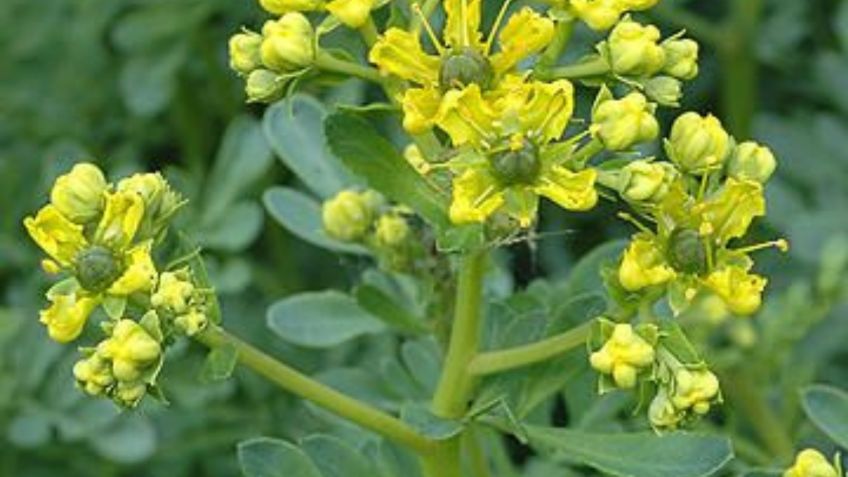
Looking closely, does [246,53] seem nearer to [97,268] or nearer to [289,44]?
[289,44]

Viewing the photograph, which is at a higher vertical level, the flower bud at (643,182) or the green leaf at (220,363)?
the flower bud at (643,182)

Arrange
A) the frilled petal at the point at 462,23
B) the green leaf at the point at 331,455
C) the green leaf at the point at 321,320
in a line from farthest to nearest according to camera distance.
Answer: the green leaf at the point at 321,320 → the green leaf at the point at 331,455 → the frilled petal at the point at 462,23

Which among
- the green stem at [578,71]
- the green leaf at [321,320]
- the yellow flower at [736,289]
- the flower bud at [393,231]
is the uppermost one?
the green stem at [578,71]

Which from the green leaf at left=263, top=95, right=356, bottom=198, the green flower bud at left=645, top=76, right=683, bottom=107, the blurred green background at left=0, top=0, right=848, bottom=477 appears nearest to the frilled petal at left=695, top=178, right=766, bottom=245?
the green flower bud at left=645, top=76, right=683, bottom=107

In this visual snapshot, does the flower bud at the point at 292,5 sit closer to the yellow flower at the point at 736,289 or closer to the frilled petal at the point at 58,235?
the frilled petal at the point at 58,235

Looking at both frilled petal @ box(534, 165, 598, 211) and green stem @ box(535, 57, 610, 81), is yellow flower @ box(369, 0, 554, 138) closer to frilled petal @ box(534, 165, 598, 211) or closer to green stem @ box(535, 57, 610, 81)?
green stem @ box(535, 57, 610, 81)

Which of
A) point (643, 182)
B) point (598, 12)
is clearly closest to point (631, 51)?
point (598, 12)

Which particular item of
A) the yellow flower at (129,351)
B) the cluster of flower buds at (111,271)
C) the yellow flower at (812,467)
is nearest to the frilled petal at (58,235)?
the cluster of flower buds at (111,271)
